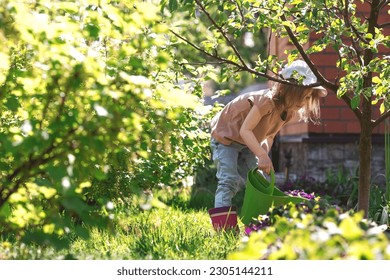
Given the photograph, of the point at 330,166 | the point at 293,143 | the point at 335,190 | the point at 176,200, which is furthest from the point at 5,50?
the point at 293,143

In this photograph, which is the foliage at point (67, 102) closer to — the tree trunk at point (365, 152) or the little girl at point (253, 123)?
the little girl at point (253, 123)

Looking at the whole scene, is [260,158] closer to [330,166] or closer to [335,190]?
[335,190]

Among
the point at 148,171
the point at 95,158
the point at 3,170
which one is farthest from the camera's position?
the point at 148,171

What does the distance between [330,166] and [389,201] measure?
3.29 metres

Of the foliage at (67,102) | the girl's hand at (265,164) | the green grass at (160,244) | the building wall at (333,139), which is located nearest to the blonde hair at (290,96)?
the girl's hand at (265,164)

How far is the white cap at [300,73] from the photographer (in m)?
4.75

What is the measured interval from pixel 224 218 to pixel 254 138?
0.55m

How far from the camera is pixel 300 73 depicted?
15.8 feet

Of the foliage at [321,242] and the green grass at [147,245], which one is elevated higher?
the foliage at [321,242]

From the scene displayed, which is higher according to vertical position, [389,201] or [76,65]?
[76,65]

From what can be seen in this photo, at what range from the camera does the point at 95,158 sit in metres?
2.87

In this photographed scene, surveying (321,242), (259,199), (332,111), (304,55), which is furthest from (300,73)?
(332,111)
